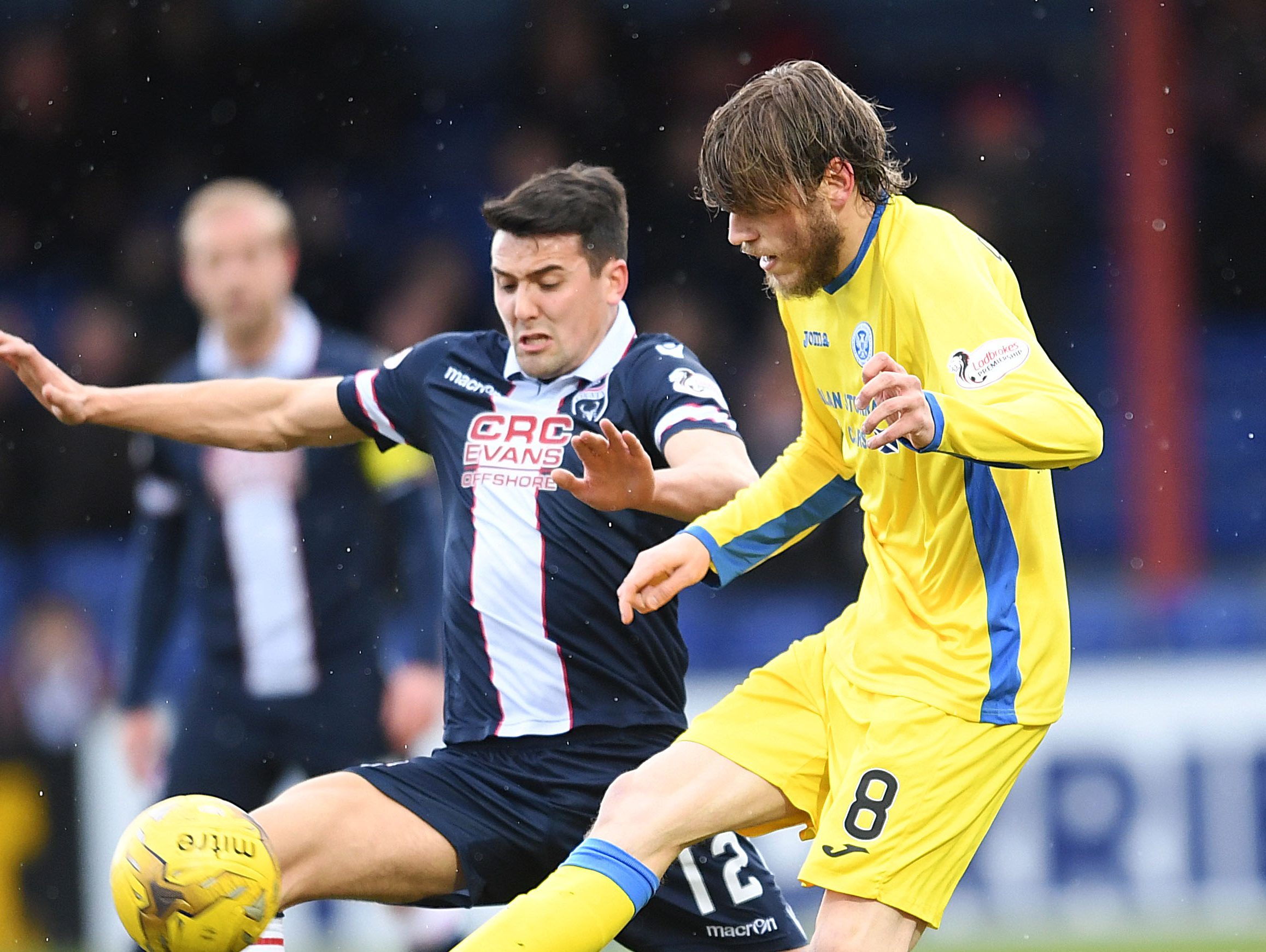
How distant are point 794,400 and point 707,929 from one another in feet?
17.1

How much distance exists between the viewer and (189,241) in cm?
648

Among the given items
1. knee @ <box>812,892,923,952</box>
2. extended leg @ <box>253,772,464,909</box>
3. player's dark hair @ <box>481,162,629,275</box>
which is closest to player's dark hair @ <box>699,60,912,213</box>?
player's dark hair @ <box>481,162,629,275</box>

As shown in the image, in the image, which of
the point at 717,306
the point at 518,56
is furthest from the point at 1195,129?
the point at 518,56

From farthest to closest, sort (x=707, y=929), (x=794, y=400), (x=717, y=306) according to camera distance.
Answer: (x=717, y=306) < (x=794, y=400) < (x=707, y=929)

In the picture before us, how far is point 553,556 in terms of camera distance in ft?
14.1

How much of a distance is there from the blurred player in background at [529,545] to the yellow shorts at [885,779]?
0.44 meters

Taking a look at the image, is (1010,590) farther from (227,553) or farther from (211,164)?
(211,164)

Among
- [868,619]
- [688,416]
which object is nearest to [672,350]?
[688,416]

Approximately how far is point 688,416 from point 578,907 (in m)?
1.20

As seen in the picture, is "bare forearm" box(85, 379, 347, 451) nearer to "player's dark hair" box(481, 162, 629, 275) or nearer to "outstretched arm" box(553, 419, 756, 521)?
"player's dark hair" box(481, 162, 629, 275)

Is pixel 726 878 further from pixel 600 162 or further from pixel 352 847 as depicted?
pixel 600 162

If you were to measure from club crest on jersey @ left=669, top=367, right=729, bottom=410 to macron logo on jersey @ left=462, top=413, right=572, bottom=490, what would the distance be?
0.27 meters

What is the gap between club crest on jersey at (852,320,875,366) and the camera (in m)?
3.72

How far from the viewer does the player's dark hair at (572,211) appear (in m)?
4.37
